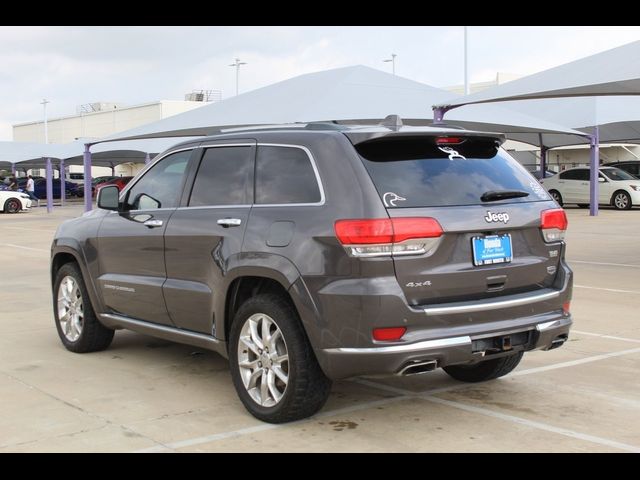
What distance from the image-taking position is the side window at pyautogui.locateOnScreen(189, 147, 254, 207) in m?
5.39

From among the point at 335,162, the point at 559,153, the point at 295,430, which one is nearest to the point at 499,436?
the point at 295,430

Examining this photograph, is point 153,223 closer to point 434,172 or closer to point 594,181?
point 434,172

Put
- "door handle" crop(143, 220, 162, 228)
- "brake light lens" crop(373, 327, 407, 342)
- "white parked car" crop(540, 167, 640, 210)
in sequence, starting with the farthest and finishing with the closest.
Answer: "white parked car" crop(540, 167, 640, 210)
"door handle" crop(143, 220, 162, 228)
"brake light lens" crop(373, 327, 407, 342)

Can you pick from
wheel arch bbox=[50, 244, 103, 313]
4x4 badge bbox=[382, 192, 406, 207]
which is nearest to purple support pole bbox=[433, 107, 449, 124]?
wheel arch bbox=[50, 244, 103, 313]

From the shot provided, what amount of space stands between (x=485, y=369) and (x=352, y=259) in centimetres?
194

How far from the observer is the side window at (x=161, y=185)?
601cm

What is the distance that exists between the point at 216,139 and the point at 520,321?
8.10ft

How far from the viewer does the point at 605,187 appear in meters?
30.5

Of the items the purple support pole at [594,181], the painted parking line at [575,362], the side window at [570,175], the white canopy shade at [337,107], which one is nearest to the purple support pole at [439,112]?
the white canopy shade at [337,107]

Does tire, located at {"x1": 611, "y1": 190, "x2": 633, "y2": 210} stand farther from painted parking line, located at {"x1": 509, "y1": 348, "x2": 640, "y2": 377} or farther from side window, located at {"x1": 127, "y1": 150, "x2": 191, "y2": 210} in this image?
side window, located at {"x1": 127, "y1": 150, "x2": 191, "y2": 210}

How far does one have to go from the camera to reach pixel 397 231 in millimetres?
4426

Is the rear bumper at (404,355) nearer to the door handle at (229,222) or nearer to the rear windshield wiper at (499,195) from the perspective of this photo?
the rear windshield wiper at (499,195)

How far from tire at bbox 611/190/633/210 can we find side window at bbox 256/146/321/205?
27.3m

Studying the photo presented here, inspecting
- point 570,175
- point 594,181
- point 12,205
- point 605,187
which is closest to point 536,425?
point 594,181
